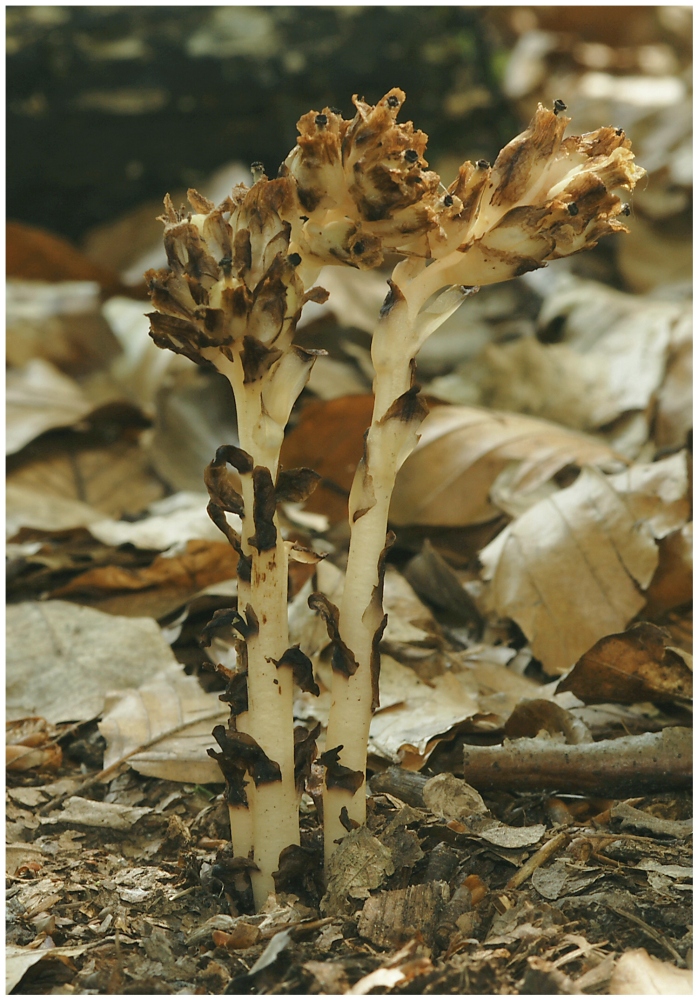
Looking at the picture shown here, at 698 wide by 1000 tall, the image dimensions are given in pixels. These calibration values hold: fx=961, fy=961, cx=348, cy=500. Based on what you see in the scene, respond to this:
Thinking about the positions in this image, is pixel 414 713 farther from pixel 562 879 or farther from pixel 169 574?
pixel 169 574

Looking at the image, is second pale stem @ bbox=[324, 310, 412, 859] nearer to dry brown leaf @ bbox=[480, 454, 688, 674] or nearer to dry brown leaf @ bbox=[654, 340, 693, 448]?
dry brown leaf @ bbox=[480, 454, 688, 674]

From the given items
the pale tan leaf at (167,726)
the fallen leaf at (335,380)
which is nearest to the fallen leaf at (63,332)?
the fallen leaf at (335,380)

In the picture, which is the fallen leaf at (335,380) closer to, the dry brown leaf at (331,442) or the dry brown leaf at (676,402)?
the dry brown leaf at (331,442)

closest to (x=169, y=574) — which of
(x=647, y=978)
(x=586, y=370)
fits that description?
(x=647, y=978)

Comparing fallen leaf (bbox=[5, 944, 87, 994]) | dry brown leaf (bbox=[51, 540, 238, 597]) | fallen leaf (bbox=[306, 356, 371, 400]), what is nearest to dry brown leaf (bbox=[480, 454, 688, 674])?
dry brown leaf (bbox=[51, 540, 238, 597])

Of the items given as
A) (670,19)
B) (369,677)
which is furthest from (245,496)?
(670,19)

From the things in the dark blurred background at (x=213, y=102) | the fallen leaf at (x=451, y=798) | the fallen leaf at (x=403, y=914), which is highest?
the dark blurred background at (x=213, y=102)
